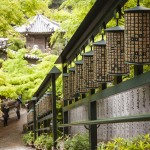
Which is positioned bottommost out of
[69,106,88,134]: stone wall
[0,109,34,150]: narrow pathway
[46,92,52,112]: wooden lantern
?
[0,109,34,150]: narrow pathway

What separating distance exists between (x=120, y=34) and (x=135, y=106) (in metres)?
3.58

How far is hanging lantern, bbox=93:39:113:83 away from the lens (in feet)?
14.1

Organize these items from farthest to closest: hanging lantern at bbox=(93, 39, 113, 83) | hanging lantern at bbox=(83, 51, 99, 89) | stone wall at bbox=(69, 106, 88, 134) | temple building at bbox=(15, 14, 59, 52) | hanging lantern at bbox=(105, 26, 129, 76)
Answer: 1. temple building at bbox=(15, 14, 59, 52)
2. stone wall at bbox=(69, 106, 88, 134)
3. hanging lantern at bbox=(83, 51, 99, 89)
4. hanging lantern at bbox=(93, 39, 113, 83)
5. hanging lantern at bbox=(105, 26, 129, 76)

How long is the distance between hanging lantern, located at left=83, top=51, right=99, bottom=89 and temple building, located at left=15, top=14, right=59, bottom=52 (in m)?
29.5

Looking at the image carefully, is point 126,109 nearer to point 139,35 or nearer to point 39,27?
point 139,35

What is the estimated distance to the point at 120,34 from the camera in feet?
12.2

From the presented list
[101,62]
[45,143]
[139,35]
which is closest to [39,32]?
[45,143]

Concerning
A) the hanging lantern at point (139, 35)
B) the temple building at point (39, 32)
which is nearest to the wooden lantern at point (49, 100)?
the hanging lantern at point (139, 35)

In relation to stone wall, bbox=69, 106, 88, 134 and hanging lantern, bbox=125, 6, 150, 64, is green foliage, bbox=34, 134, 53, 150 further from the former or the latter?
hanging lantern, bbox=125, 6, 150, 64

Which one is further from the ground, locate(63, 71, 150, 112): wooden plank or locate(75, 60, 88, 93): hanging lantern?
locate(75, 60, 88, 93): hanging lantern

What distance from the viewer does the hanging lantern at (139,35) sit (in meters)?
3.18

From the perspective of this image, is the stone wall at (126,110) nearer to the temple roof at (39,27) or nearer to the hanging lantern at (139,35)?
the hanging lantern at (139,35)

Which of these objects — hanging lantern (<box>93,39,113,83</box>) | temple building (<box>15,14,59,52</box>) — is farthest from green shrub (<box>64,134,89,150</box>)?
temple building (<box>15,14,59,52</box>)

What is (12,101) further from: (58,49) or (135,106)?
(135,106)
